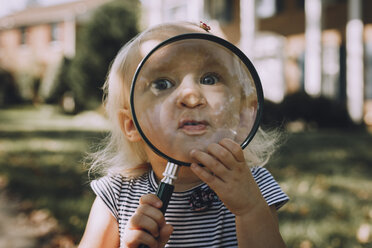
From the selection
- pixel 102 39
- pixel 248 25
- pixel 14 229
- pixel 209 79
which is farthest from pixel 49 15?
pixel 209 79

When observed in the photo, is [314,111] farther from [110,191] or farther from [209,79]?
[209,79]

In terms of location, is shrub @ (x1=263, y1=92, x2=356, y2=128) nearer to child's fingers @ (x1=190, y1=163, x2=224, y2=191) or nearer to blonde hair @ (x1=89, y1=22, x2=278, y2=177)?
blonde hair @ (x1=89, y1=22, x2=278, y2=177)

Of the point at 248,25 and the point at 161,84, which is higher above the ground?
the point at 161,84

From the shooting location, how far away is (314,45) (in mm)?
11602

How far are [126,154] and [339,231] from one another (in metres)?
2.25

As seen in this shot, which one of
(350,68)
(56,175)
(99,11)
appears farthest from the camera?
(99,11)

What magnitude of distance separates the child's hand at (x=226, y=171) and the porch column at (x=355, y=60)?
11475 millimetres

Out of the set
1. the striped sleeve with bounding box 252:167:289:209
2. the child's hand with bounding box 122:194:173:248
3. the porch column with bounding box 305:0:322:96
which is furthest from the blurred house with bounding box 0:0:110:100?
the child's hand with bounding box 122:194:173:248

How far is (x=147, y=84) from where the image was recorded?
4.70 ft

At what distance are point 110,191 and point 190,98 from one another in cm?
74

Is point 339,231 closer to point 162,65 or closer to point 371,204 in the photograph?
point 371,204

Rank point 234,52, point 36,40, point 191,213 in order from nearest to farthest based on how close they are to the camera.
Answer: point 234,52, point 191,213, point 36,40

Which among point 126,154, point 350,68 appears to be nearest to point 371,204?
point 126,154

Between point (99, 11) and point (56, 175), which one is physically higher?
point (99, 11)
